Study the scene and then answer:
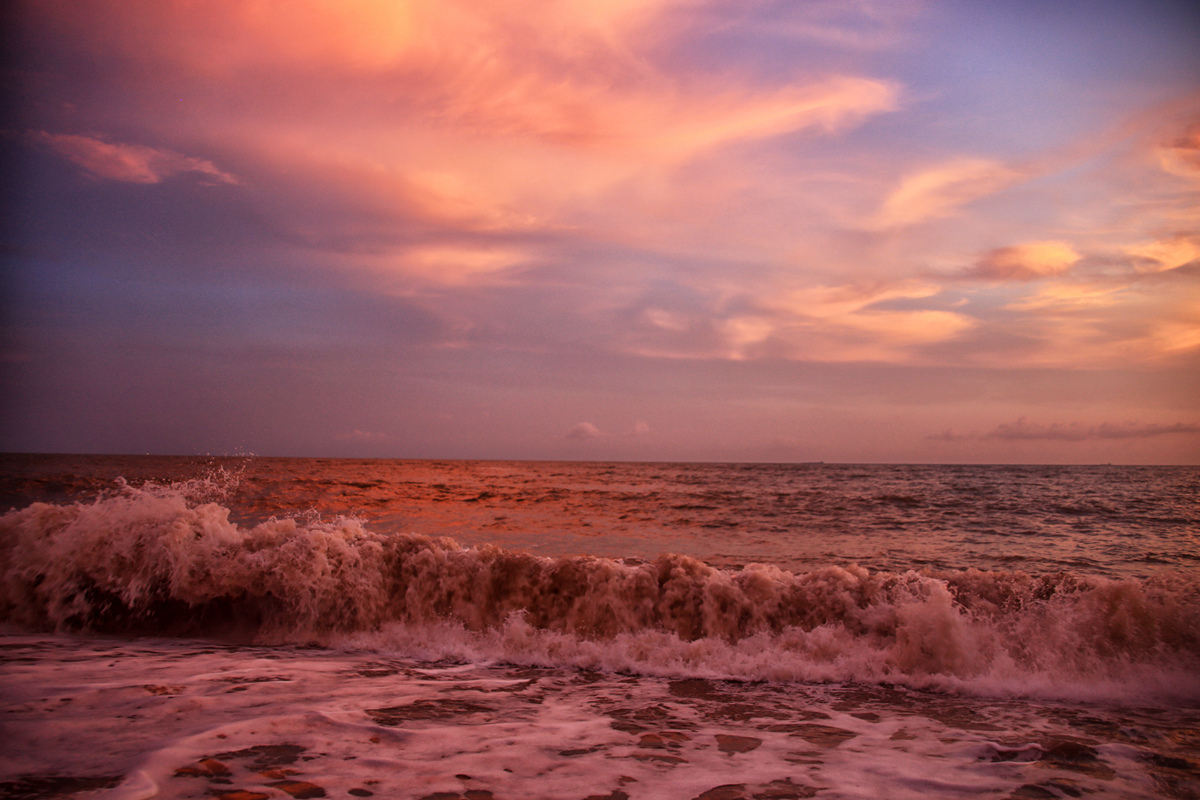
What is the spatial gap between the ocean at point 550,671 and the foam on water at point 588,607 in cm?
3

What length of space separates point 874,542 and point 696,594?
7845 mm

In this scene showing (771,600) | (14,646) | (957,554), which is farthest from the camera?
(957,554)

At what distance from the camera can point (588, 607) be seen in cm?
700

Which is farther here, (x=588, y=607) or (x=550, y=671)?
(x=588, y=607)

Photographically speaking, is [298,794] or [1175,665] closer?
[298,794]

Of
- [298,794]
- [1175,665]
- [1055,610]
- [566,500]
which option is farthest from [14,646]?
[566,500]

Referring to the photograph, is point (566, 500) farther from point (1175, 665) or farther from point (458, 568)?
point (1175, 665)

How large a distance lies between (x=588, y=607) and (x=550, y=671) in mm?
1373

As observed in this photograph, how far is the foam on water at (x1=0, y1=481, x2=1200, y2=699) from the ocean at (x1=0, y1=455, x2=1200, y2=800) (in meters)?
0.03

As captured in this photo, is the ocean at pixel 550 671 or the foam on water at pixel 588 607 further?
the foam on water at pixel 588 607

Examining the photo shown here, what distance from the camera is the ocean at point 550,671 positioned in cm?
330

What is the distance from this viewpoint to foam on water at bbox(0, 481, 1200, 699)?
5609mm

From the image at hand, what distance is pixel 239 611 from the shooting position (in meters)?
7.09

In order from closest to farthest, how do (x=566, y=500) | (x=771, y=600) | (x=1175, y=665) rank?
(x=1175, y=665) → (x=771, y=600) → (x=566, y=500)
